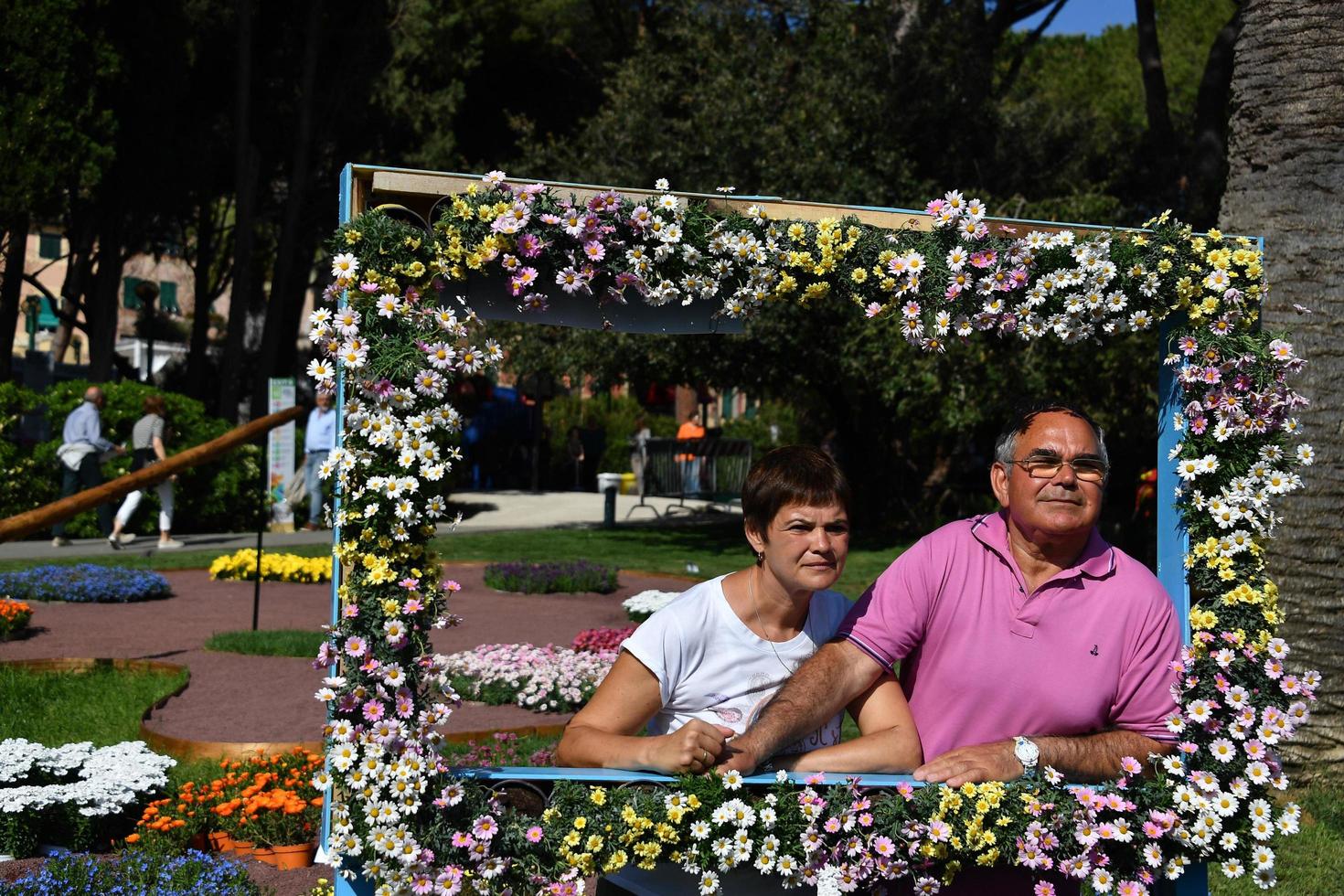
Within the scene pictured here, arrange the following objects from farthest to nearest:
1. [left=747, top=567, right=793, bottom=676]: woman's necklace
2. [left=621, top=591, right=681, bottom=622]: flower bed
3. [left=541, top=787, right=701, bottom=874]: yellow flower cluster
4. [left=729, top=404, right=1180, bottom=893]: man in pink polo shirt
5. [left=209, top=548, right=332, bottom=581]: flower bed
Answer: [left=209, top=548, right=332, bottom=581]: flower bed < [left=621, top=591, right=681, bottom=622]: flower bed < [left=747, top=567, right=793, bottom=676]: woman's necklace < [left=729, top=404, right=1180, bottom=893]: man in pink polo shirt < [left=541, top=787, right=701, bottom=874]: yellow flower cluster

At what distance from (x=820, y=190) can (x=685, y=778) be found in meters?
13.8

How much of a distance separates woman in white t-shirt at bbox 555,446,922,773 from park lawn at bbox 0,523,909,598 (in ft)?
28.3

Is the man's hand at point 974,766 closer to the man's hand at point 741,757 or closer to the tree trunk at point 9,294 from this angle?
the man's hand at point 741,757

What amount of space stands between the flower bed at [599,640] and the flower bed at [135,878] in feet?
15.2

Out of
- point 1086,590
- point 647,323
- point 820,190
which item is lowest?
point 1086,590

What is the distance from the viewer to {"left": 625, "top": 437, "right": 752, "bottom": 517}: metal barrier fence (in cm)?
2061

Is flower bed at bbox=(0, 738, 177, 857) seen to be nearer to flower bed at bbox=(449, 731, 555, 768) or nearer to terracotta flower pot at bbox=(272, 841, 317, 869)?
terracotta flower pot at bbox=(272, 841, 317, 869)

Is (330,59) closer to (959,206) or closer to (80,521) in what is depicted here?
(80,521)

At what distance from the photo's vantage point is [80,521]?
1605 cm

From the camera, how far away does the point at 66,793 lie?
463cm

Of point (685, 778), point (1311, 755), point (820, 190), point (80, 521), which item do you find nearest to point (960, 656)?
point (685, 778)

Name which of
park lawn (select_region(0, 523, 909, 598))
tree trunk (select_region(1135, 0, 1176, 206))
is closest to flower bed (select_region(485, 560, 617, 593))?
park lawn (select_region(0, 523, 909, 598))

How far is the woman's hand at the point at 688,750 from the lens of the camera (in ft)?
10.5

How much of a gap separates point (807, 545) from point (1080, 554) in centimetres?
74
